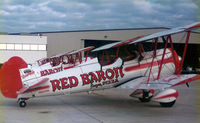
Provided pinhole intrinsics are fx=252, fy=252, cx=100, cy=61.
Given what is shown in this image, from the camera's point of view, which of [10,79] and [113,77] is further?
[113,77]

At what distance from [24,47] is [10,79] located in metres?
23.8

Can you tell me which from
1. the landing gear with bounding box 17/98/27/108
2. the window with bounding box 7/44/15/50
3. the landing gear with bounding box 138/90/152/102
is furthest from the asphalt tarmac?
the window with bounding box 7/44/15/50

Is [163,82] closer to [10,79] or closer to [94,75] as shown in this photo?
[94,75]

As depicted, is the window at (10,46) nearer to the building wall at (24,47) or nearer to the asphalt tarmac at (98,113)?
the building wall at (24,47)

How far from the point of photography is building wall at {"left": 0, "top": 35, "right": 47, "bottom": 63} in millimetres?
30078

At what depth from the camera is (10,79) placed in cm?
823

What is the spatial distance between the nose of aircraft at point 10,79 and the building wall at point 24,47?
2282 centimetres

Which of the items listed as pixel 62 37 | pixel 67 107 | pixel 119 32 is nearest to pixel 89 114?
pixel 67 107

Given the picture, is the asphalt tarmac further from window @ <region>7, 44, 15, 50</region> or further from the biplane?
window @ <region>7, 44, 15, 50</region>

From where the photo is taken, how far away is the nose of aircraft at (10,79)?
8203 mm

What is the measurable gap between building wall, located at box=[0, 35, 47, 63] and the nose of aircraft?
22.8 meters

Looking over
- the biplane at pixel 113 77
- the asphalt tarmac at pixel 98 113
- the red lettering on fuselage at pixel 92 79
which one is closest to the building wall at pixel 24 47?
the biplane at pixel 113 77

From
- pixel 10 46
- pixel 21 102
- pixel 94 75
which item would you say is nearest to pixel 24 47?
pixel 10 46

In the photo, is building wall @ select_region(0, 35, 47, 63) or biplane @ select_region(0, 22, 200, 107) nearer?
biplane @ select_region(0, 22, 200, 107)
